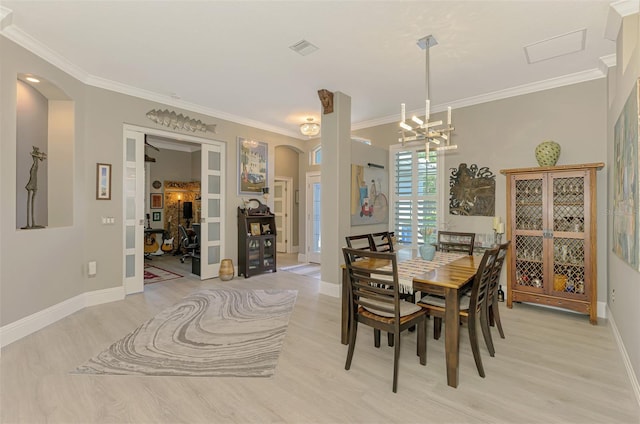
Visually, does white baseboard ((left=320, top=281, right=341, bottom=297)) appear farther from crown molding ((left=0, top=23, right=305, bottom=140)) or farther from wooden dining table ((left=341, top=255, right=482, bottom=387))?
crown molding ((left=0, top=23, right=305, bottom=140))

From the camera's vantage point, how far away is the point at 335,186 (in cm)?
445

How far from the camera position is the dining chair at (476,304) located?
2.31m

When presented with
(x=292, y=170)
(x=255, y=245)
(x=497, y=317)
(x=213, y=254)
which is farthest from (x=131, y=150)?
(x=497, y=317)

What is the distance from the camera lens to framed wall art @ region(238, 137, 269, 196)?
581 centimetres

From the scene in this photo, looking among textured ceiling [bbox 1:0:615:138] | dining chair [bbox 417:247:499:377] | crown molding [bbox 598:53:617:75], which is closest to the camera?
dining chair [bbox 417:247:499:377]

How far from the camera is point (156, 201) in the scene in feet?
27.9

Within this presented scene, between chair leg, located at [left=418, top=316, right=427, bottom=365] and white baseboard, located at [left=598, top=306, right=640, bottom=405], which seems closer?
white baseboard, located at [left=598, top=306, right=640, bottom=405]

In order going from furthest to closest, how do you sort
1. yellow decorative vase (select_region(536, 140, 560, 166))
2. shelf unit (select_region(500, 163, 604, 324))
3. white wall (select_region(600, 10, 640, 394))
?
yellow decorative vase (select_region(536, 140, 560, 166)) < shelf unit (select_region(500, 163, 604, 324)) < white wall (select_region(600, 10, 640, 394))

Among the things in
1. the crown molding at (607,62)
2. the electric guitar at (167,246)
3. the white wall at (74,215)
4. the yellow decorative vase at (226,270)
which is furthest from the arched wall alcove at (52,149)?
the crown molding at (607,62)

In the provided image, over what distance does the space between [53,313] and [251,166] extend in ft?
12.1

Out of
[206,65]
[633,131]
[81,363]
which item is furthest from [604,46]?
[81,363]

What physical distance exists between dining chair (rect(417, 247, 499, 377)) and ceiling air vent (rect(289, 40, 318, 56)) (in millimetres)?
2590

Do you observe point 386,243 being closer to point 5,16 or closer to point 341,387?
point 341,387

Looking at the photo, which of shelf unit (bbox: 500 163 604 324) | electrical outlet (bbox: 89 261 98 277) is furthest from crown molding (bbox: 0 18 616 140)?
electrical outlet (bbox: 89 261 98 277)
